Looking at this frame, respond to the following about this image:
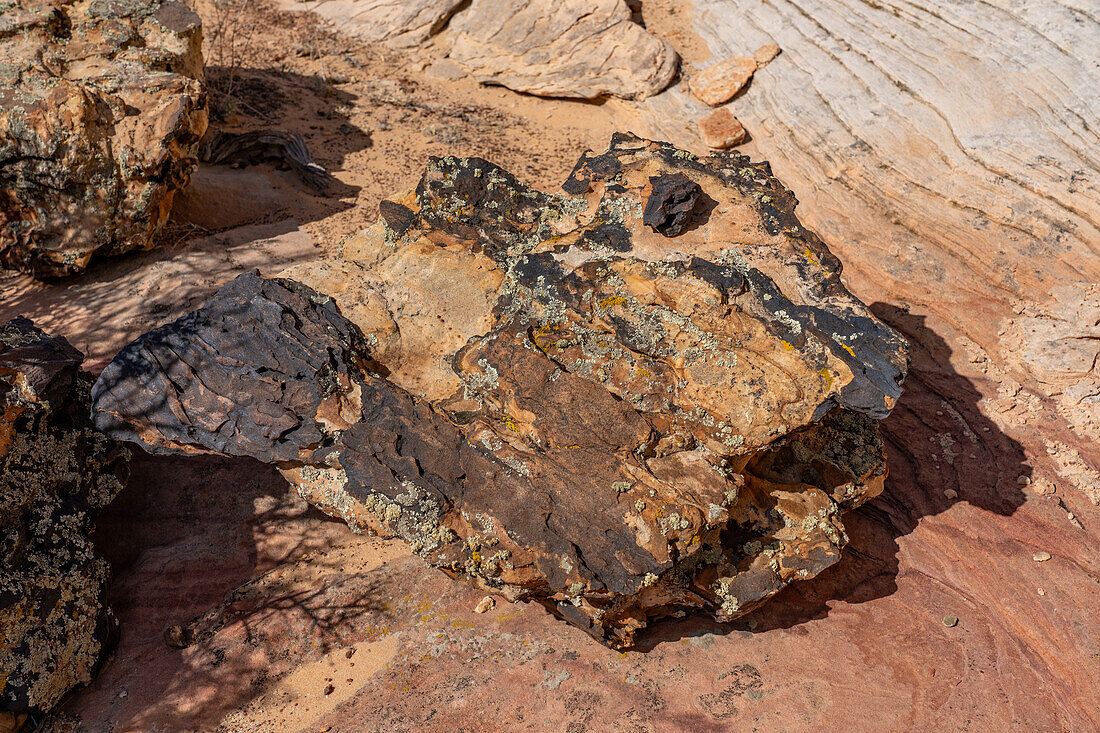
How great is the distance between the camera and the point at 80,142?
5.07 m

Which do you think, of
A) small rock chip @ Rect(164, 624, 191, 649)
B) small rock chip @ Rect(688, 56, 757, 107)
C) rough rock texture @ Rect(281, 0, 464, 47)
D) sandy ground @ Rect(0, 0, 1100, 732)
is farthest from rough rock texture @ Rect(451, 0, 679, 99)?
small rock chip @ Rect(164, 624, 191, 649)

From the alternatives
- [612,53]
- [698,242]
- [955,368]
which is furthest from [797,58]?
[698,242]

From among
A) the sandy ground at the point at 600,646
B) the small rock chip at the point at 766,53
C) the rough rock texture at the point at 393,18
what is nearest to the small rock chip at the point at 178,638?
the sandy ground at the point at 600,646

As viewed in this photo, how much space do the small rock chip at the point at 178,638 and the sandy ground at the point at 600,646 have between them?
0.03 m

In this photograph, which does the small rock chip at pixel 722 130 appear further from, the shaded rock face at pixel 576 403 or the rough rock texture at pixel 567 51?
the shaded rock face at pixel 576 403

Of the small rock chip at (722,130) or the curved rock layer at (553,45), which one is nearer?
the small rock chip at (722,130)

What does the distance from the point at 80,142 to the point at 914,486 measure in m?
6.22

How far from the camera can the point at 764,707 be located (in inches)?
117

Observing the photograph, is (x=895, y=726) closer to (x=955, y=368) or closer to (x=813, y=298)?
(x=813, y=298)

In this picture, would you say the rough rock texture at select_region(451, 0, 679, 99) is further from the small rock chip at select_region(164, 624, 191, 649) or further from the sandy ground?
the small rock chip at select_region(164, 624, 191, 649)

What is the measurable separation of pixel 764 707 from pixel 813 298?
1.88m

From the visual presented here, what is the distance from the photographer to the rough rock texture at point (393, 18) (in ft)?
29.0

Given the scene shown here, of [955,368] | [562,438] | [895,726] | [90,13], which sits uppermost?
[90,13]

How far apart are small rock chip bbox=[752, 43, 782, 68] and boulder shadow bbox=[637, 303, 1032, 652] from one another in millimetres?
3954
